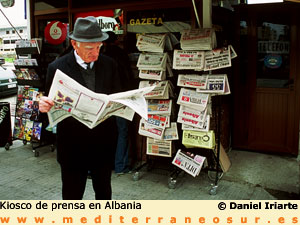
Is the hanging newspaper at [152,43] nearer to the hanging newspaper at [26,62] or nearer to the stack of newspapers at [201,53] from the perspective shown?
the stack of newspapers at [201,53]

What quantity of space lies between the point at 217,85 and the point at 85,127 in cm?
198

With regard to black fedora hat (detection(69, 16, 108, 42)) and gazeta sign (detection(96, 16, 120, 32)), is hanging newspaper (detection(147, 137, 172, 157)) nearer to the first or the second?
gazeta sign (detection(96, 16, 120, 32))

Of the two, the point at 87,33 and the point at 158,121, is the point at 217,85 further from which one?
the point at 87,33

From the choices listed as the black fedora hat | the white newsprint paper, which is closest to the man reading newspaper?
the black fedora hat

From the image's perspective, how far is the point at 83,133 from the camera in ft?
8.96

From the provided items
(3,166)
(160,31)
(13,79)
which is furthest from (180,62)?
(13,79)

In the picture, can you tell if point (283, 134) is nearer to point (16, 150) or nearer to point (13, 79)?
point (16, 150)

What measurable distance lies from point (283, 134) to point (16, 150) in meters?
4.67

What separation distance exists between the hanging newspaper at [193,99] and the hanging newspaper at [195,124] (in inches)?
6.6

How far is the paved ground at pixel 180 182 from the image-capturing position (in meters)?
4.33

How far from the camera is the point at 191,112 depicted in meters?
4.36

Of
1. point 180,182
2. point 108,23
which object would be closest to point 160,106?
point 180,182

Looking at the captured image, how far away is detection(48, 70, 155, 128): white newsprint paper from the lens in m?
2.42

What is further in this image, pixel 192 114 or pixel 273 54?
pixel 273 54
